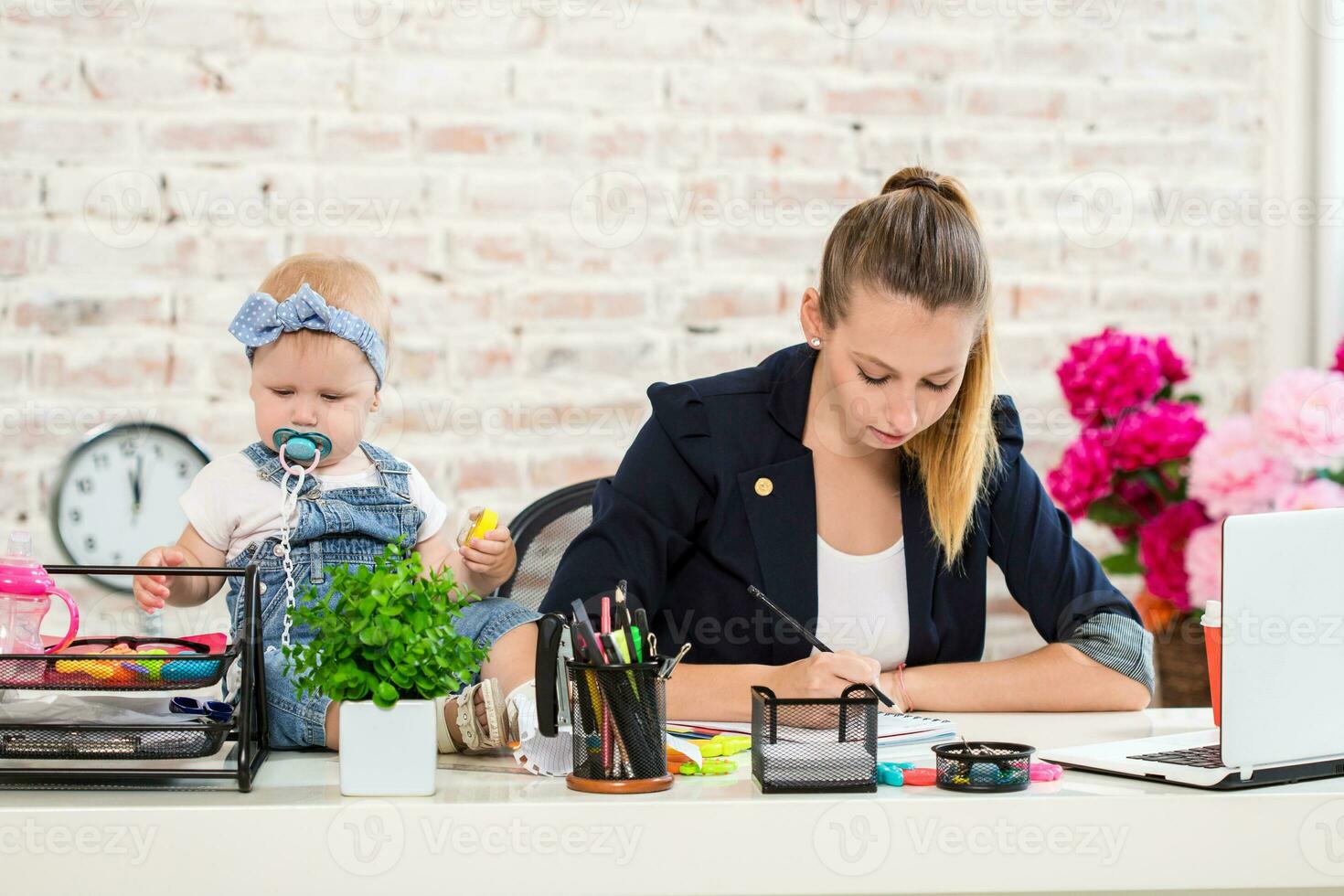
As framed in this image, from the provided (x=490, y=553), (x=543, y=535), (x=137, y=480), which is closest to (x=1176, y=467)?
(x=543, y=535)

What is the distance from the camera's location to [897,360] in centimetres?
138

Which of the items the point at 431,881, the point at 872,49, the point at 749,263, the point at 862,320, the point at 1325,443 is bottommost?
the point at 431,881

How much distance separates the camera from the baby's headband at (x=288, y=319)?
1.32m

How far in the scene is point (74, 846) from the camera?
0.87m

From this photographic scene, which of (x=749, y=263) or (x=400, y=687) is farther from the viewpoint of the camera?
(x=749, y=263)

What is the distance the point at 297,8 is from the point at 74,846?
64.8 inches

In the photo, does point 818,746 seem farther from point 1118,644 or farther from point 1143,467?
point 1143,467

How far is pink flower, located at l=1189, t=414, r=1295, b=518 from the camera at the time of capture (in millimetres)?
1980

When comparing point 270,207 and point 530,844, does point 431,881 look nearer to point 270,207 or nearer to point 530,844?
point 530,844

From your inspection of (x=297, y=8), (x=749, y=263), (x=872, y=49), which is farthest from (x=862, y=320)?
(x=297, y=8)

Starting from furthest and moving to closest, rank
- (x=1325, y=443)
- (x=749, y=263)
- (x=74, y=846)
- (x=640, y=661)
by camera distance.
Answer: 1. (x=749, y=263)
2. (x=1325, y=443)
3. (x=640, y=661)
4. (x=74, y=846)

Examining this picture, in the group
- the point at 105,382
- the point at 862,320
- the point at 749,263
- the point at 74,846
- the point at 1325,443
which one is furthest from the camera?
the point at 749,263

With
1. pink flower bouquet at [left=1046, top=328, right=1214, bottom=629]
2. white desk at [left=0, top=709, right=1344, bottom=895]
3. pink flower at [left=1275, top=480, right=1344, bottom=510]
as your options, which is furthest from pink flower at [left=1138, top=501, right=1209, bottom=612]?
white desk at [left=0, top=709, right=1344, bottom=895]

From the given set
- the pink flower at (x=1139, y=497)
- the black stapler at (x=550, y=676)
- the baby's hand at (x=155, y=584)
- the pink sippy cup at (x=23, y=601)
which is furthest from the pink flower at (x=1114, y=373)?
the pink sippy cup at (x=23, y=601)
